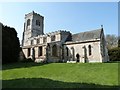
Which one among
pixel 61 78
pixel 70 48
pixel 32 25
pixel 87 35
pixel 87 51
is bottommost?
pixel 61 78

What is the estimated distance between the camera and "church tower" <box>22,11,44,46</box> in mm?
63978

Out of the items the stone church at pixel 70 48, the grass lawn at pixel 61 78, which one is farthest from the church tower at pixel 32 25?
the grass lawn at pixel 61 78

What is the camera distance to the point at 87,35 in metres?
44.1

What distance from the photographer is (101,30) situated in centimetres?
4228

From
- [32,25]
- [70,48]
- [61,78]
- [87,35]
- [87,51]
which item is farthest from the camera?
[32,25]

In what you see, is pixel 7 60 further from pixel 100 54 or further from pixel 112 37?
pixel 112 37

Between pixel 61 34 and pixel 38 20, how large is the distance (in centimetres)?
2237

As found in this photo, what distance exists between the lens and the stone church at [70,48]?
4059cm

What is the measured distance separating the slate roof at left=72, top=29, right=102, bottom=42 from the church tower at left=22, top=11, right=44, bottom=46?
2135 cm

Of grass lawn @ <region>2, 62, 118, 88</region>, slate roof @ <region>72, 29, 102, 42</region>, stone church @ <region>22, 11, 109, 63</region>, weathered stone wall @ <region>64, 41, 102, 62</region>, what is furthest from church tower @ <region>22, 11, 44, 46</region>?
grass lawn @ <region>2, 62, 118, 88</region>

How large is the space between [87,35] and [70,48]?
5.47 meters

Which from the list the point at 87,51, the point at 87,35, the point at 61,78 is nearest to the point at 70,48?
the point at 87,51

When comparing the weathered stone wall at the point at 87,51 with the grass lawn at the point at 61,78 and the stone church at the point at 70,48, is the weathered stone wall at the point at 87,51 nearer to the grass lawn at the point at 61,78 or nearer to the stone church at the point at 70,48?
the stone church at the point at 70,48

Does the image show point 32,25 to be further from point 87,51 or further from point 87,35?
point 87,51
